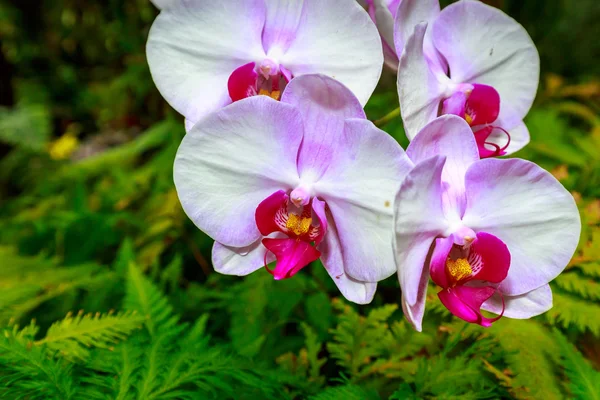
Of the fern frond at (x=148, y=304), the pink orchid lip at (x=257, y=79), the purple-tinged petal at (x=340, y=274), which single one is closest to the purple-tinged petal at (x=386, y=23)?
the pink orchid lip at (x=257, y=79)

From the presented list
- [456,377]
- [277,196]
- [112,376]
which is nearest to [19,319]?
[112,376]

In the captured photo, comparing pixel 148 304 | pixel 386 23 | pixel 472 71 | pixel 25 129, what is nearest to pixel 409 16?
pixel 386 23

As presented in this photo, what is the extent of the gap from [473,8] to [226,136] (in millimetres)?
329

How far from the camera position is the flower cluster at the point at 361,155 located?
0.51m

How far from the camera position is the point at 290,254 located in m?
0.54

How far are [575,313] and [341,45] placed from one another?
469mm

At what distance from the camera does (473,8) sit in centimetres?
60

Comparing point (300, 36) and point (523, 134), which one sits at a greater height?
point (300, 36)

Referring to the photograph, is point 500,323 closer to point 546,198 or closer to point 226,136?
point 546,198

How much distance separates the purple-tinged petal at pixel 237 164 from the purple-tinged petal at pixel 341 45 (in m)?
0.09

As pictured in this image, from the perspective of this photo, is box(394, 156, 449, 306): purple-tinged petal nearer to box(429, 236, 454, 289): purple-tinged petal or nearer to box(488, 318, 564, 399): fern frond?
box(429, 236, 454, 289): purple-tinged petal

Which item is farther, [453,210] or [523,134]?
[523,134]

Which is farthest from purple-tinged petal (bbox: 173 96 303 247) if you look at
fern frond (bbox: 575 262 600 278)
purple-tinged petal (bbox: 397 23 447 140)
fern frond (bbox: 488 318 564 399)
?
fern frond (bbox: 575 262 600 278)

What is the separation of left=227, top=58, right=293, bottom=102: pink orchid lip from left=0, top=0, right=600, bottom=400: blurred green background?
31 cm
